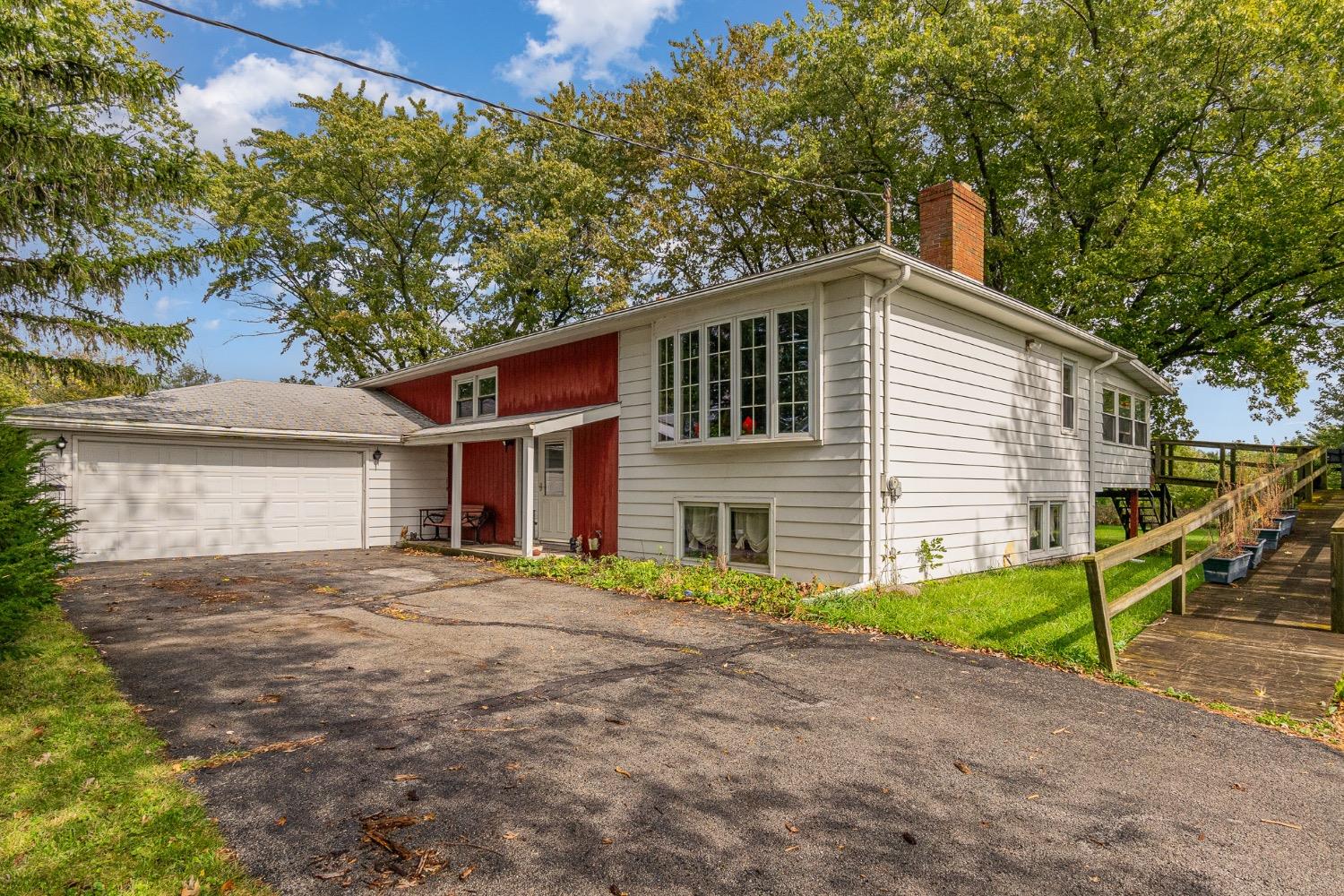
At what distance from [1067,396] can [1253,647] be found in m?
7.96

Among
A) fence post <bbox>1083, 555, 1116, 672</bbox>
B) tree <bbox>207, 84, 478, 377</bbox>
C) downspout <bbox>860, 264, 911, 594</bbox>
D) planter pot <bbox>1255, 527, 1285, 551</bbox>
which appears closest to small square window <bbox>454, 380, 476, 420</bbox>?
tree <bbox>207, 84, 478, 377</bbox>

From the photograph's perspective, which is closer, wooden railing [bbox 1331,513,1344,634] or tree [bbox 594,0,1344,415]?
wooden railing [bbox 1331,513,1344,634]

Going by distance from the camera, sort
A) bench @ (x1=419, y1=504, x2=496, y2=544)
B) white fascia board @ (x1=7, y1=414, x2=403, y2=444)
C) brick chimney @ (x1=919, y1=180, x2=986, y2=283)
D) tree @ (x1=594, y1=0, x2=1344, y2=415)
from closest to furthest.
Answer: brick chimney @ (x1=919, y1=180, x2=986, y2=283) < white fascia board @ (x1=7, y1=414, x2=403, y2=444) < bench @ (x1=419, y1=504, x2=496, y2=544) < tree @ (x1=594, y1=0, x2=1344, y2=415)

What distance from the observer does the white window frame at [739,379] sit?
9.02m

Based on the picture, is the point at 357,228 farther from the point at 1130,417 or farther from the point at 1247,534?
the point at 1247,534

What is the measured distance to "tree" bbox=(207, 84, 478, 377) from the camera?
82.6ft

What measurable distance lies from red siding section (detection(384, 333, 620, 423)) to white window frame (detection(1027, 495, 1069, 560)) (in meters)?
7.72

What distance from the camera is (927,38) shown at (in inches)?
722

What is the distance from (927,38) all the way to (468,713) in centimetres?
2047

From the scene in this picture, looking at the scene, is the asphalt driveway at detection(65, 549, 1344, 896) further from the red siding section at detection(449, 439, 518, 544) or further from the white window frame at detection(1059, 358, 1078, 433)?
the white window frame at detection(1059, 358, 1078, 433)

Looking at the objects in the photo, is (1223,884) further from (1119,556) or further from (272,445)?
(272,445)

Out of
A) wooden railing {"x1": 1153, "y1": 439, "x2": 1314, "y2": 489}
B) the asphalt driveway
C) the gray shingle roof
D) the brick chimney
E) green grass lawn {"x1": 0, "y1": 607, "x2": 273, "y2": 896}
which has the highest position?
the brick chimney

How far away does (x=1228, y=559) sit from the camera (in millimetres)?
8508

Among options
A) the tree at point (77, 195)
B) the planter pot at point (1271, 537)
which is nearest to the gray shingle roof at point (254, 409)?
the tree at point (77, 195)
